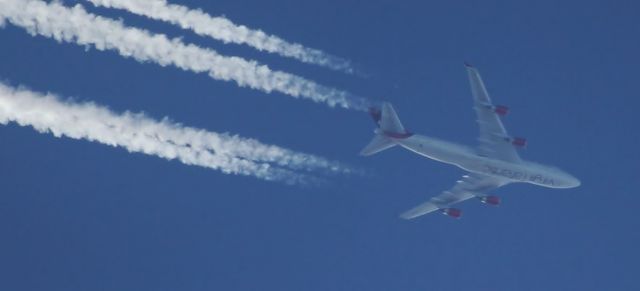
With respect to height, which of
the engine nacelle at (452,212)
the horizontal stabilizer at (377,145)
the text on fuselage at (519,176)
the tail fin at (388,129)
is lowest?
the engine nacelle at (452,212)

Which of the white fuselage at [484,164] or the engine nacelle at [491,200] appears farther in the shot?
the engine nacelle at [491,200]

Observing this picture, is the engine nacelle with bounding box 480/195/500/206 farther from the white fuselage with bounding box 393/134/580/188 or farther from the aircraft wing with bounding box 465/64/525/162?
the aircraft wing with bounding box 465/64/525/162

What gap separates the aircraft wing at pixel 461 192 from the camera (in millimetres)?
61062

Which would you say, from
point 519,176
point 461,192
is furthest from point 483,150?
point 461,192

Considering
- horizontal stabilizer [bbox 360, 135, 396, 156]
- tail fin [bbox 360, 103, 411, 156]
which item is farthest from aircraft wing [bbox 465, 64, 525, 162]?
horizontal stabilizer [bbox 360, 135, 396, 156]

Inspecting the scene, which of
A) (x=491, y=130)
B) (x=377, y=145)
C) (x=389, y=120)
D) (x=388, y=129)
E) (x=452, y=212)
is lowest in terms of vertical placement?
(x=452, y=212)

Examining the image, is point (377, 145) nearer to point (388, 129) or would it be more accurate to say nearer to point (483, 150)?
point (388, 129)

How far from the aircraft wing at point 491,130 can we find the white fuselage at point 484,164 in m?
0.50

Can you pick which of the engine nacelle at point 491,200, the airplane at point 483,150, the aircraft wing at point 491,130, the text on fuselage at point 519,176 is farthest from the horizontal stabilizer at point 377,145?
the engine nacelle at point 491,200

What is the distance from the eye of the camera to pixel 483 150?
193 feet

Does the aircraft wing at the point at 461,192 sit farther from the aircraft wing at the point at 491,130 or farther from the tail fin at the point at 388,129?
the tail fin at the point at 388,129

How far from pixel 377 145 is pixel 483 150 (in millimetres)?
5811

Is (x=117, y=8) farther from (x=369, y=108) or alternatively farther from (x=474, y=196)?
(x=474, y=196)

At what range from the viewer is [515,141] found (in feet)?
193
